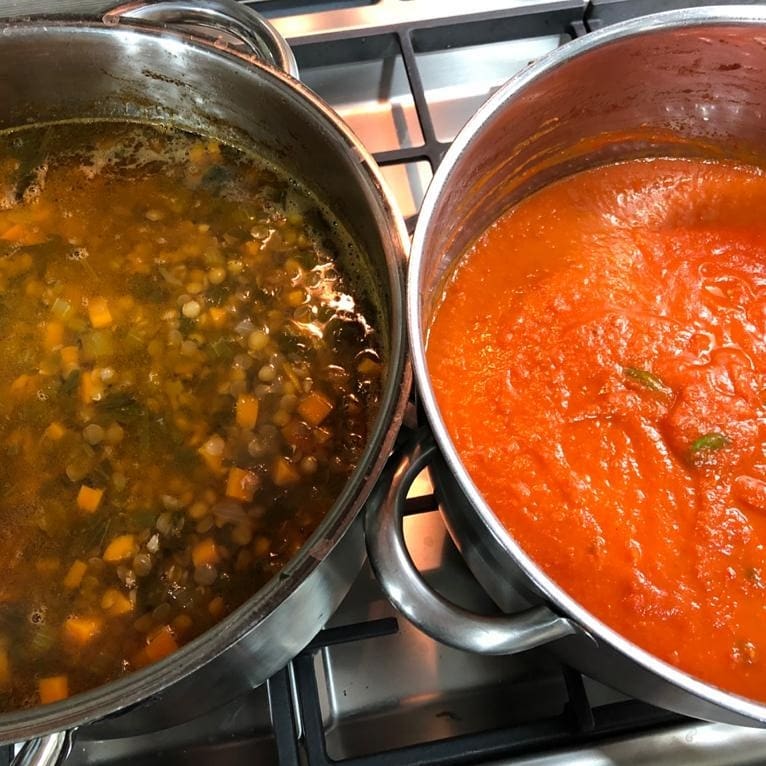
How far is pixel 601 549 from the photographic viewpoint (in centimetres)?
111

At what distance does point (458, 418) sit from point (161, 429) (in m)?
0.54

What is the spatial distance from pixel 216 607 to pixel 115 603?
0.17 m

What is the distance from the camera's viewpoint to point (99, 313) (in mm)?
1395

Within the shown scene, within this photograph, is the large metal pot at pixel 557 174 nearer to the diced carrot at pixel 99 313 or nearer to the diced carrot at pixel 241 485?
the diced carrot at pixel 241 485

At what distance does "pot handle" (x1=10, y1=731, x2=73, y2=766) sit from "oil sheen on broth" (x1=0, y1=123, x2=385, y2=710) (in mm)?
217

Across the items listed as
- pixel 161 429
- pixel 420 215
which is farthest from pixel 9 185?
pixel 420 215

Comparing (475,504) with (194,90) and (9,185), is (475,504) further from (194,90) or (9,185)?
(9,185)

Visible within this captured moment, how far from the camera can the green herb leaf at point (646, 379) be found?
122 cm

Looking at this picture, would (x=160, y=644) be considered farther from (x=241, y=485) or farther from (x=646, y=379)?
(x=646, y=379)

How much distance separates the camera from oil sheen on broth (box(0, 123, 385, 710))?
1.17 m

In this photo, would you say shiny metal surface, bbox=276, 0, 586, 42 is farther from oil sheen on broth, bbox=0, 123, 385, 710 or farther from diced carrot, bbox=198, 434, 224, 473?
diced carrot, bbox=198, 434, 224, 473

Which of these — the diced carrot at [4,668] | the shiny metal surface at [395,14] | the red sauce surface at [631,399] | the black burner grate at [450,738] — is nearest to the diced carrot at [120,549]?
the diced carrot at [4,668]

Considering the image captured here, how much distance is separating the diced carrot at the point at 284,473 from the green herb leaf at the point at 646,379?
2.00ft

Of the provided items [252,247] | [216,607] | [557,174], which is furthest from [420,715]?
[557,174]
